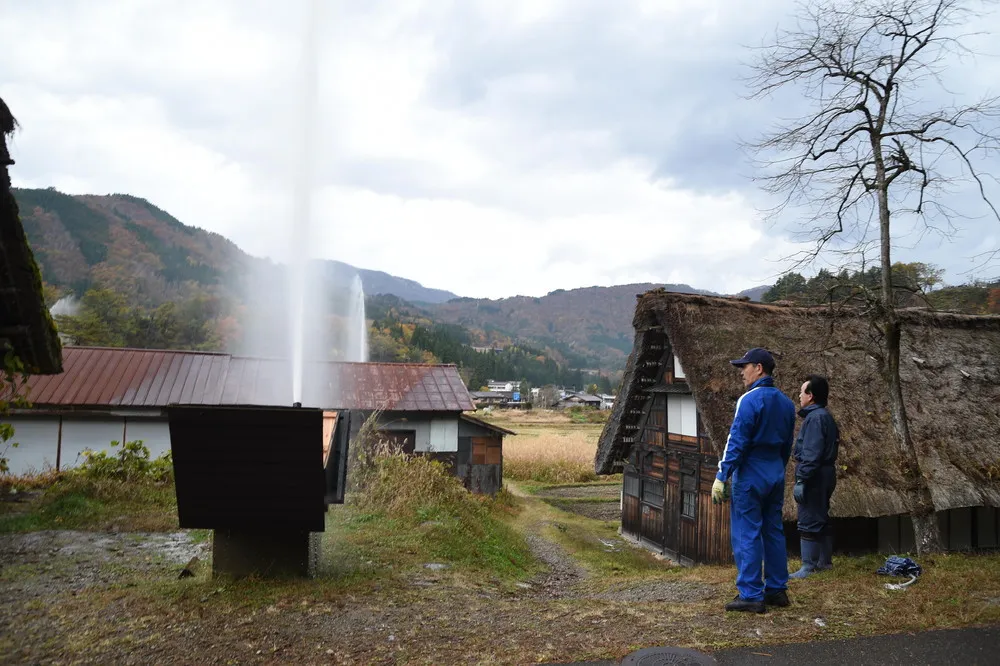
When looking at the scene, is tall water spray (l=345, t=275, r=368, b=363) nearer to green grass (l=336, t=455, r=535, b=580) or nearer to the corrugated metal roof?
the corrugated metal roof

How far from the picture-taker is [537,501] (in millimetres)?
20672

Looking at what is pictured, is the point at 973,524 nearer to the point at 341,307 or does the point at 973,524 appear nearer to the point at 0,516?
the point at 0,516

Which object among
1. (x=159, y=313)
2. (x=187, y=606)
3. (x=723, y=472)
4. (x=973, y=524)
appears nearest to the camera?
(x=723, y=472)

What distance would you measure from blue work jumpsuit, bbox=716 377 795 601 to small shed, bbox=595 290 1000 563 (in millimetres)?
4783

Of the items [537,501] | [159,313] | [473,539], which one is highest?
[159,313]

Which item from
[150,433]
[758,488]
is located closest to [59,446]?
[150,433]

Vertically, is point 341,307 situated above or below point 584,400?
above

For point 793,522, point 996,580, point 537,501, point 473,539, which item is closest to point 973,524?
point 793,522

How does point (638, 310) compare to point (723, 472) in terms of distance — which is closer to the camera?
point (723, 472)

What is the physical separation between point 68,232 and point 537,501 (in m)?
84.7

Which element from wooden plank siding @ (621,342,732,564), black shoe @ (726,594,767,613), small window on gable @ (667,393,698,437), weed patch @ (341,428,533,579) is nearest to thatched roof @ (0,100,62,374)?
weed patch @ (341,428,533,579)

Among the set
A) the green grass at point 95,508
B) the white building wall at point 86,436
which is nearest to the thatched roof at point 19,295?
the green grass at point 95,508

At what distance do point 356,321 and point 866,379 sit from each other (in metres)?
37.4

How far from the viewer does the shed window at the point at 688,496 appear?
12328 mm
